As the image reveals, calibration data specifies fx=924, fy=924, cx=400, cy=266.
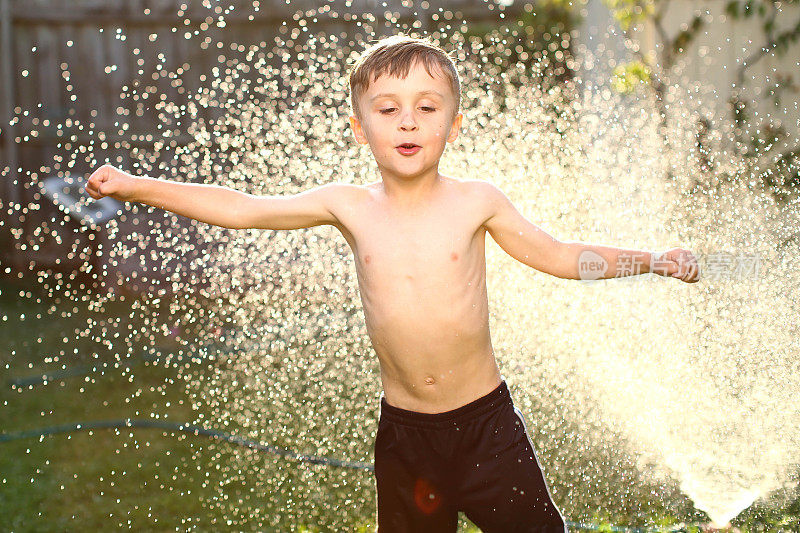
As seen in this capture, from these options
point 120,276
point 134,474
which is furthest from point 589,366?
point 120,276

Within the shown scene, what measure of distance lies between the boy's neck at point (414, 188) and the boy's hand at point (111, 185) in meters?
0.53

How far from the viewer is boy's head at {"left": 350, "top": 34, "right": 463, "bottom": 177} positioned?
1.88 m

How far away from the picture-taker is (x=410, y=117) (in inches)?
73.3

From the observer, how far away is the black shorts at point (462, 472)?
188cm

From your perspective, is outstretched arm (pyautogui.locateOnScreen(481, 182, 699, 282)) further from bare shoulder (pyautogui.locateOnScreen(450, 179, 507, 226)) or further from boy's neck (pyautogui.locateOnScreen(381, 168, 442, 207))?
boy's neck (pyautogui.locateOnScreen(381, 168, 442, 207))

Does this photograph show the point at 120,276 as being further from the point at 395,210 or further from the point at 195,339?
the point at 395,210

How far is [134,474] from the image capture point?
3.15 metres

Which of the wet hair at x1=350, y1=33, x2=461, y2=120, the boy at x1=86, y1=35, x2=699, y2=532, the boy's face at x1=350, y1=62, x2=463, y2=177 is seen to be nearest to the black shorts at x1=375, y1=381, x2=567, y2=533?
the boy at x1=86, y1=35, x2=699, y2=532

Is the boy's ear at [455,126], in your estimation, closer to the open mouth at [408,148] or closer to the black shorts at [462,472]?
the open mouth at [408,148]

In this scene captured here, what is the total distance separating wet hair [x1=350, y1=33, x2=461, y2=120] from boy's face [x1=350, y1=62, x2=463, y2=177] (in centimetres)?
1

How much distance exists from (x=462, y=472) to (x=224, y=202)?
761 millimetres

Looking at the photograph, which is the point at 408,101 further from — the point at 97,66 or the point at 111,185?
the point at 97,66

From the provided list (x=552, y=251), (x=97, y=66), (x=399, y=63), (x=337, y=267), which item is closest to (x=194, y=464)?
(x=552, y=251)

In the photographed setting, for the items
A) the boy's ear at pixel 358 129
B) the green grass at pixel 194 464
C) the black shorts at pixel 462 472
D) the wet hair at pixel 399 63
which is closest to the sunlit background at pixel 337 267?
the green grass at pixel 194 464
